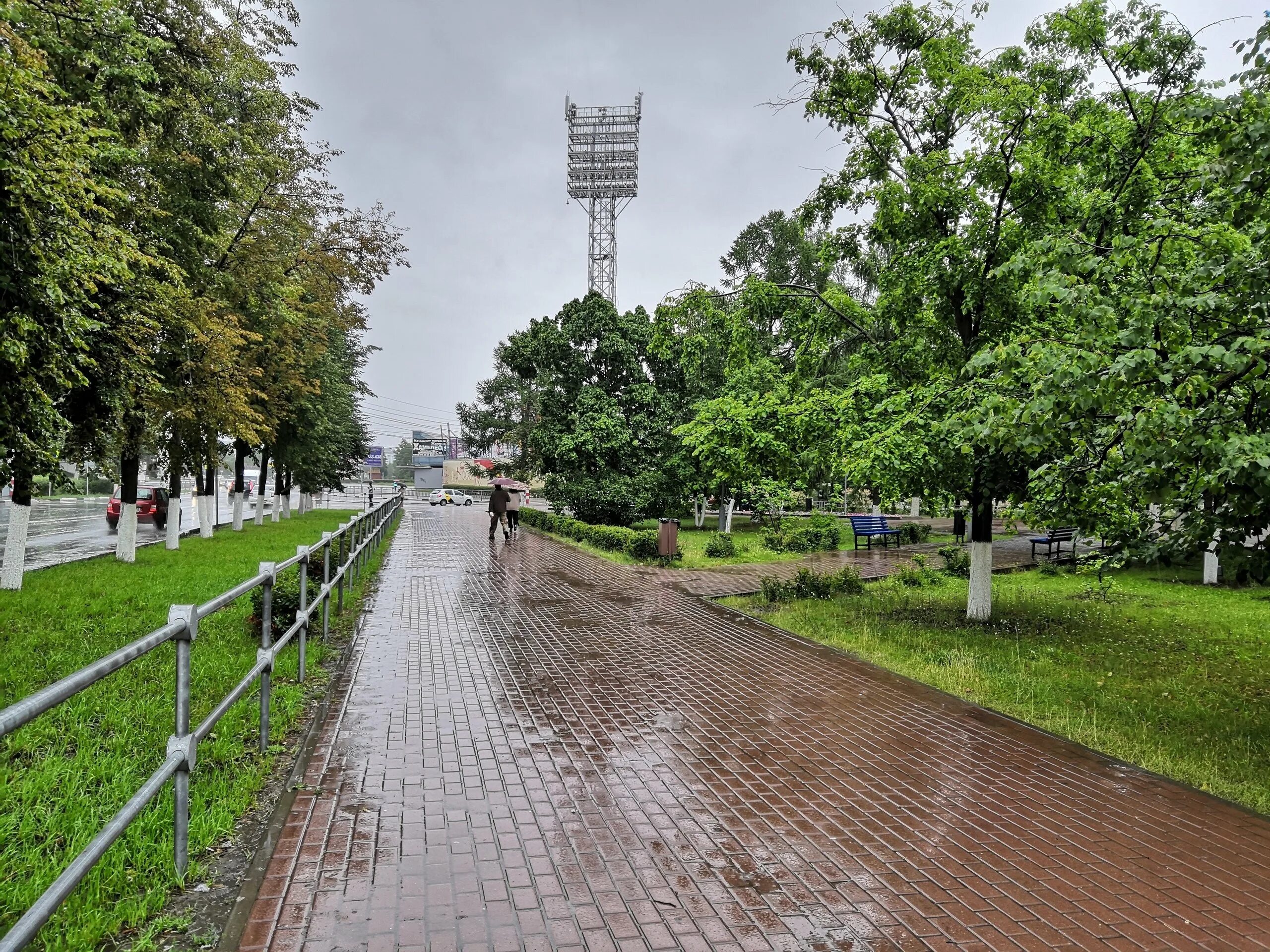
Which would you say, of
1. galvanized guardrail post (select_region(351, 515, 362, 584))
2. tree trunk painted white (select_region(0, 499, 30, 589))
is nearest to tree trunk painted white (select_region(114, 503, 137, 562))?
tree trunk painted white (select_region(0, 499, 30, 589))

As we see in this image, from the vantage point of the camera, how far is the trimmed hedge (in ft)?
54.3

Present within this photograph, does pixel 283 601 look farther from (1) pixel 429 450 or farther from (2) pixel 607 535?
A: (1) pixel 429 450

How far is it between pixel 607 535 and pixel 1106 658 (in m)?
11.6

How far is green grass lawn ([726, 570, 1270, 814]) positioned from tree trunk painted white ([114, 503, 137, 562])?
33.7ft

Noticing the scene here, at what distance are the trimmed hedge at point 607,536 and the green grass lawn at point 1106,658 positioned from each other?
5068mm

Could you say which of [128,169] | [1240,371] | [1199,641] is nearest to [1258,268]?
[1240,371]

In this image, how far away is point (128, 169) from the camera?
34.2 ft

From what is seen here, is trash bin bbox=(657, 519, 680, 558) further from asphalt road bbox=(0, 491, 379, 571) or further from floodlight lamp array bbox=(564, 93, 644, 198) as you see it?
floodlight lamp array bbox=(564, 93, 644, 198)

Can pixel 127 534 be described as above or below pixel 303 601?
below

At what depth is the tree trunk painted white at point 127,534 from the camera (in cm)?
1298

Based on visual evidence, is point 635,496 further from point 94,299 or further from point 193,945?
point 193,945

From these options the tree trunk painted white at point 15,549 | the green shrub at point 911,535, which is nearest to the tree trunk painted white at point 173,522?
the tree trunk painted white at point 15,549

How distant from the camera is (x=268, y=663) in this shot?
458 cm

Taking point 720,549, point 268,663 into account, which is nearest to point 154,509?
point 720,549
